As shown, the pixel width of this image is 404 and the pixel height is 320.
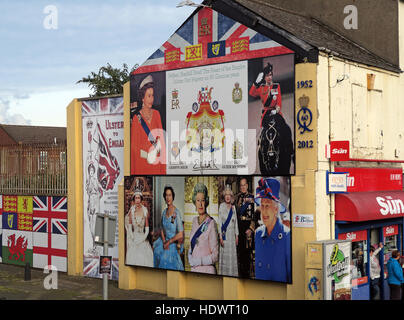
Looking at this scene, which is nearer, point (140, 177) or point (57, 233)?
point (140, 177)

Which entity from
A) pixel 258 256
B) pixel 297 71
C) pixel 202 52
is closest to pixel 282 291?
pixel 258 256

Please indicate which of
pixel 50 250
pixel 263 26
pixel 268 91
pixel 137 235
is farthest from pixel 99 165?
pixel 263 26

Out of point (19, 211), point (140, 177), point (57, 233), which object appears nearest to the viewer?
point (140, 177)

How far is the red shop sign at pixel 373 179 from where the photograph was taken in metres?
15.4

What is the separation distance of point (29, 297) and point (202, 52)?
27.6 ft

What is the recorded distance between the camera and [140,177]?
1795 centimetres

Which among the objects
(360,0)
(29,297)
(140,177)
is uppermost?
(360,0)

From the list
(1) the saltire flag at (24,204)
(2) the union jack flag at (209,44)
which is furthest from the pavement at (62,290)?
(2) the union jack flag at (209,44)

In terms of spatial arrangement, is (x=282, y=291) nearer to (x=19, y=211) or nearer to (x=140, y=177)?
(x=140, y=177)

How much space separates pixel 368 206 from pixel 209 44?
5.92 m

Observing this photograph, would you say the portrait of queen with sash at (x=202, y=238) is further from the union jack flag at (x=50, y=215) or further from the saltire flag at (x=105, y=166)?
the union jack flag at (x=50, y=215)

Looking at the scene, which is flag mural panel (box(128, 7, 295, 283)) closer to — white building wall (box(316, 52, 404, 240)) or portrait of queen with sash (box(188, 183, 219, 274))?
portrait of queen with sash (box(188, 183, 219, 274))

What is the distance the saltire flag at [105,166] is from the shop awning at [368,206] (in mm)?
7671

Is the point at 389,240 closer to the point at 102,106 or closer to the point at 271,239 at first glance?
the point at 271,239
